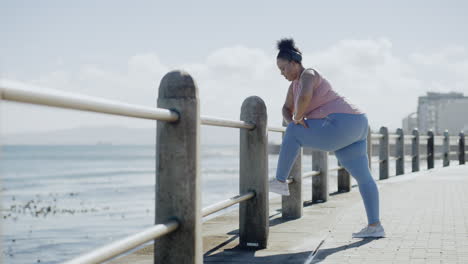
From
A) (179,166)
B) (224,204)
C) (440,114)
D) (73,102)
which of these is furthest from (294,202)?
(440,114)

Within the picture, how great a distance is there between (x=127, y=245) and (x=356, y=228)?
366 cm

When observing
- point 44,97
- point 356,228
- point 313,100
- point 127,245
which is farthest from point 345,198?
point 44,97

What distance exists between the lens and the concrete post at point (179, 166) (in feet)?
9.88

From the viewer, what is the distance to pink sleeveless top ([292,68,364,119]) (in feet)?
15.7

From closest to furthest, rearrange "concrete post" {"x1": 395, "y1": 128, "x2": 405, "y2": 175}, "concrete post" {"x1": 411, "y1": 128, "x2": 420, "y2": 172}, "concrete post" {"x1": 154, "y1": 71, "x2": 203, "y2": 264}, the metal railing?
1. the metal railing
2. "concrete post" {"x1": 154, "y1": 71, "x2": 203, "y2": 264}
3. "concrete post" {"x1": 395, "y1": 128, "x2": 405, "y2": 175}
4. "concrete post" {"x1": 411, "y1": 128, "x2": 420, "y2": 172}

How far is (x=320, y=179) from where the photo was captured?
27.9 ft

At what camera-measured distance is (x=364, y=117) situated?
4.89 m

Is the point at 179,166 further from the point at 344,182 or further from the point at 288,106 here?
the point at 344,182

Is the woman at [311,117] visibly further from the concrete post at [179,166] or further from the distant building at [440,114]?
the distant building at [440,114]

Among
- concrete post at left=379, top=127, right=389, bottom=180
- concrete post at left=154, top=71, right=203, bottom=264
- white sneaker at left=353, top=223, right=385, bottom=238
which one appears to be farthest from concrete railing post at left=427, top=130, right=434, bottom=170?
concrete post at left=154, top=71, right=203, bottom=264

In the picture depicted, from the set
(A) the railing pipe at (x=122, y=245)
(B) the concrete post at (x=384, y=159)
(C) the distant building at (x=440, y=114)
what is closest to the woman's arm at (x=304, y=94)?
(A) the railing pipe at (x=122, y=245)

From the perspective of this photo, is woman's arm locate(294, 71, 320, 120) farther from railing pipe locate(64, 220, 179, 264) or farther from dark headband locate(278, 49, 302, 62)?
railing pipe locate(64, 220, 179, 264)

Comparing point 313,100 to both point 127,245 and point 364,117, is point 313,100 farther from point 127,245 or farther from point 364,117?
point 127,245

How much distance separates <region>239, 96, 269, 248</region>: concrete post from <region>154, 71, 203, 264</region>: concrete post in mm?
1658
